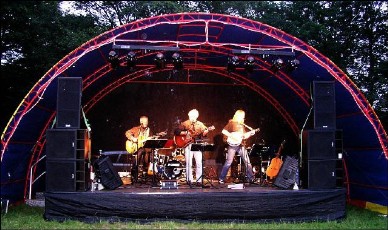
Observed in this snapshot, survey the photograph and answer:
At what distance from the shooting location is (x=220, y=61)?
47.4 ft

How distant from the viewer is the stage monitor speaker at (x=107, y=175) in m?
10.4

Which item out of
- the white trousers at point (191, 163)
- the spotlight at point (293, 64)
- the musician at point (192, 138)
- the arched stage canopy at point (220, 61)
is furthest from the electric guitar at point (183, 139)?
the spotlight at point (293, 64)

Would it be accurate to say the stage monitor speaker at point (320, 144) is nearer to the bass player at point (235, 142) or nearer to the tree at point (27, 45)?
the bass player at point (235, 142)

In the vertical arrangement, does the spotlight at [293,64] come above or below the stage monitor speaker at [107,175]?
above

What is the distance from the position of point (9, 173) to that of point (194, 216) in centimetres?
511

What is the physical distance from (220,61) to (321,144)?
5447 millimetres

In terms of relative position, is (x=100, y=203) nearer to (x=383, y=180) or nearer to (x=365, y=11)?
(x=383, y=180)

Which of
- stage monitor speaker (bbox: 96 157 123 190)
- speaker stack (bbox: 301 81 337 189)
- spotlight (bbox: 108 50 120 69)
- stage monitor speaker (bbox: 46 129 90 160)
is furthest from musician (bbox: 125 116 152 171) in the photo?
speaker stack (bbox: 301 81 337 189)

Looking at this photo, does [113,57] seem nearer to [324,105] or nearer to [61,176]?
[61,176]

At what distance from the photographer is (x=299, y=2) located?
23.2 metres

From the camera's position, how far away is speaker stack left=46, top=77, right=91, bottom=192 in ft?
31.0

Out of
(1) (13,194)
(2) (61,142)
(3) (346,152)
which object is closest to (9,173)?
(1) (13,194)

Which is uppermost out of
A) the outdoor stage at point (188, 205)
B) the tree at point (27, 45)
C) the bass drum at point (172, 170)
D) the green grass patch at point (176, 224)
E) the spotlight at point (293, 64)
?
the tree at point (27, 45)

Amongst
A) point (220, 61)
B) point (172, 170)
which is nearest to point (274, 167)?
point (172, 170)
